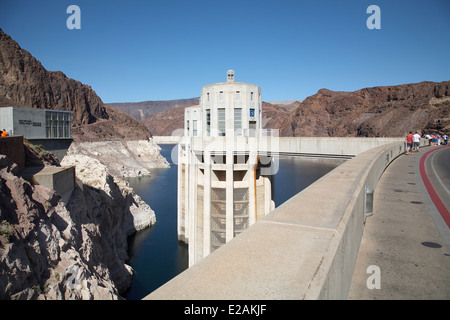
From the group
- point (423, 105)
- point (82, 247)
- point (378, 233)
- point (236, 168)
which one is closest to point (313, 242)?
point (378, 233)

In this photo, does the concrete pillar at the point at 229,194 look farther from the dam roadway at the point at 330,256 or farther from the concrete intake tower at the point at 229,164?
the dam roadway at the point at 330,256

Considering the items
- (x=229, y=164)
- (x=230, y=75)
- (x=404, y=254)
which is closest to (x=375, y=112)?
(x=230, y=75)

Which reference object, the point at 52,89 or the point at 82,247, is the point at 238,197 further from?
the point at 52,89

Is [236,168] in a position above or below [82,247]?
above

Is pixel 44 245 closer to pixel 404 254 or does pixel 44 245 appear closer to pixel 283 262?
pixel 283 262

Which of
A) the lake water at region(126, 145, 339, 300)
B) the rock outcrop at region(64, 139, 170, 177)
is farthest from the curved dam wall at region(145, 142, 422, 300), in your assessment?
the rock outcrop at region(64, 139, 170, 177)

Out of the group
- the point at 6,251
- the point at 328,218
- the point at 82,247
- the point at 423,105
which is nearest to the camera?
the point at 328,218
